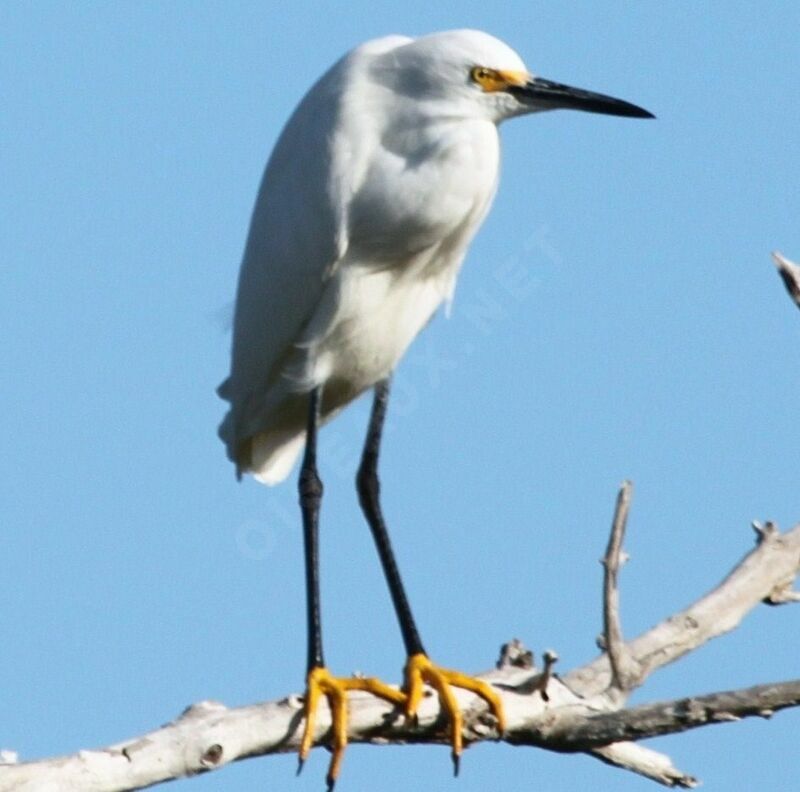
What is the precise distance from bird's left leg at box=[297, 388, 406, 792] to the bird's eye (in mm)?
1026

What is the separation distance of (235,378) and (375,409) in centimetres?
44

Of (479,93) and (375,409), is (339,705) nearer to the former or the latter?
(375,409)

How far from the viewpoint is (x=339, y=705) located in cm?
522

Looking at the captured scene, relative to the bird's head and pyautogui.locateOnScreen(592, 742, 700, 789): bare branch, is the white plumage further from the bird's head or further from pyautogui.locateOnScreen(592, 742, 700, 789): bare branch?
pyautogui.locateOnScreen(592, 742, 700, 789): bare branch

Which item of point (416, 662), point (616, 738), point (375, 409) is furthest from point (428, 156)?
point (616, 738)

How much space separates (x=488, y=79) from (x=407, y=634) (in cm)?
162

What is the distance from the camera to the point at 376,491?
636 cm

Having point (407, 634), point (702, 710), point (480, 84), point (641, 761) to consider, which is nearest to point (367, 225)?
point (480, 84)

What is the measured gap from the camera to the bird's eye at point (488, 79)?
5.87 meters

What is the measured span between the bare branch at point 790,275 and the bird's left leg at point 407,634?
1.26 meters

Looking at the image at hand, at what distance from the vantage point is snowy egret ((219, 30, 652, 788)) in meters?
5.88

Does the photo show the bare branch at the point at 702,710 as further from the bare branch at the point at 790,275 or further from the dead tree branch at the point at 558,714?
the bare branch at the point at 790,275

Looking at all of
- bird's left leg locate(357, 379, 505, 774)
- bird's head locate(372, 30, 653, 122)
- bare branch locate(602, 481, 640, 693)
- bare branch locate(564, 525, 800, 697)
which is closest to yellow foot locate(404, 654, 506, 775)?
bird's left leg locate(357, 379, 505, 774)

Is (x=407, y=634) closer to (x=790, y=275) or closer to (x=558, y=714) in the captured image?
(x=558, y=714)
